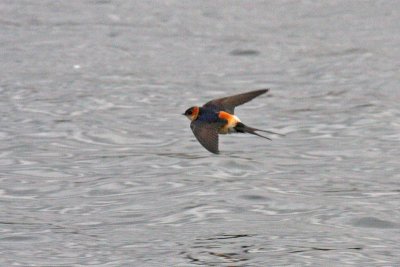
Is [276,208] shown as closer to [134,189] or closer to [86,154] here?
[134,189]

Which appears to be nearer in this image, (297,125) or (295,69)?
(297,125)

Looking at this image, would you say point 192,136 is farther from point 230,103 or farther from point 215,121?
point 215,121

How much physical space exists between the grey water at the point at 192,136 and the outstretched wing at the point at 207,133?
66 centimetres

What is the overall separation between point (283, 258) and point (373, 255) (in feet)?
1.89

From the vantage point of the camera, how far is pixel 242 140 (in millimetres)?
12352

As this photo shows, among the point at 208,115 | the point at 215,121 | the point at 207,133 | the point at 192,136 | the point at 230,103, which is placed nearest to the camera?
the point at 207,133

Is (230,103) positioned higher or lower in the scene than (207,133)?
higher

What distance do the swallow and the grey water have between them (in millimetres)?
671

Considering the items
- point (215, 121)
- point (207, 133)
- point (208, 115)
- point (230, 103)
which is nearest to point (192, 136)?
point (230, 103)

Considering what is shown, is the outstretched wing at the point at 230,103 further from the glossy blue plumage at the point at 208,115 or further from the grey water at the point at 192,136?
the grey water at the point at 192,136

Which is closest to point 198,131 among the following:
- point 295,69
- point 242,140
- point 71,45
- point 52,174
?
point 52,174

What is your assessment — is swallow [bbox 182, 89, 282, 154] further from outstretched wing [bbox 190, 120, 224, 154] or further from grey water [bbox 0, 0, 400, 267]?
grey water [bbox 0, 0, 400, 267]

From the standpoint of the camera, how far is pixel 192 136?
1223 centimetres

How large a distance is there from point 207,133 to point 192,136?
124 inches
